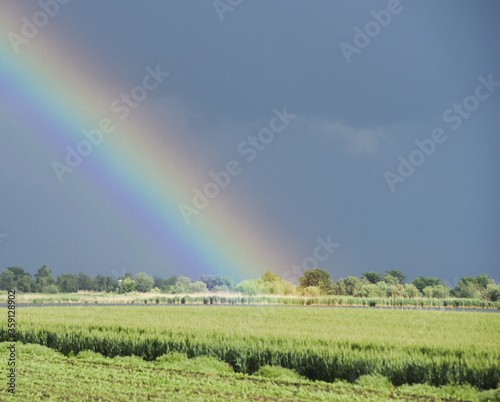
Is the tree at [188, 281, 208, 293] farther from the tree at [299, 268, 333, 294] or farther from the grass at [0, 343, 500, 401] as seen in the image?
the grass at [0, 343, 500, 401]

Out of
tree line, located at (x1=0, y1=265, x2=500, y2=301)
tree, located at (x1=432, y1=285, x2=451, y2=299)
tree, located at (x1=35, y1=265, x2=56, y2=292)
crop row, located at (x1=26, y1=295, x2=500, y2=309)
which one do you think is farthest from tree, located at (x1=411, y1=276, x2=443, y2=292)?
tree, located at (x1=35, y1=265, x2=56, y2=292)

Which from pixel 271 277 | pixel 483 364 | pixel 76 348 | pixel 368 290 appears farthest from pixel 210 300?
pixel 483 364

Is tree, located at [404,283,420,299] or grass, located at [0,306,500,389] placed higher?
tree, located at [404,283,420,299]

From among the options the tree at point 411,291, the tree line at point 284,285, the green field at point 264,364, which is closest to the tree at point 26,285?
the tree line at point 284,285

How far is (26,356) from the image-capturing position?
15.8m

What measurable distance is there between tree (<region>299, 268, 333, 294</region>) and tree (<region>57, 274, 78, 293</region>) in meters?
38.3

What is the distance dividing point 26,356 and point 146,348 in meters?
4.27

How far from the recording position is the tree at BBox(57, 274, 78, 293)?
79.4 metres

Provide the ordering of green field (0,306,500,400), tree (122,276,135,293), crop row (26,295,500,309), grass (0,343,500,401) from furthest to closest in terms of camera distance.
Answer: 1. tree (122,276,135,293)
2. crop row (26,295,500,309)
3. green field (0,306,500,400)
4. grass (0,343,500,401)

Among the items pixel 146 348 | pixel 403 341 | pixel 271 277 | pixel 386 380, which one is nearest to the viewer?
pixel 386 380

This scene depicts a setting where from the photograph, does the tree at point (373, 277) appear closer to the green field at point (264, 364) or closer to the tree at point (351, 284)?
the tree at point (351, 284)

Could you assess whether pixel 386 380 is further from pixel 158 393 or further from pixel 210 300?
pixel 210 300

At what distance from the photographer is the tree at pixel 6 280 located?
80.7m

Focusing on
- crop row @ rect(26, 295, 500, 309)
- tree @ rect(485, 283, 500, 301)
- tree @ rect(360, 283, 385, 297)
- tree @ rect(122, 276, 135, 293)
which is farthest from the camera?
tree @ rect(122, 276, 135, 293)
